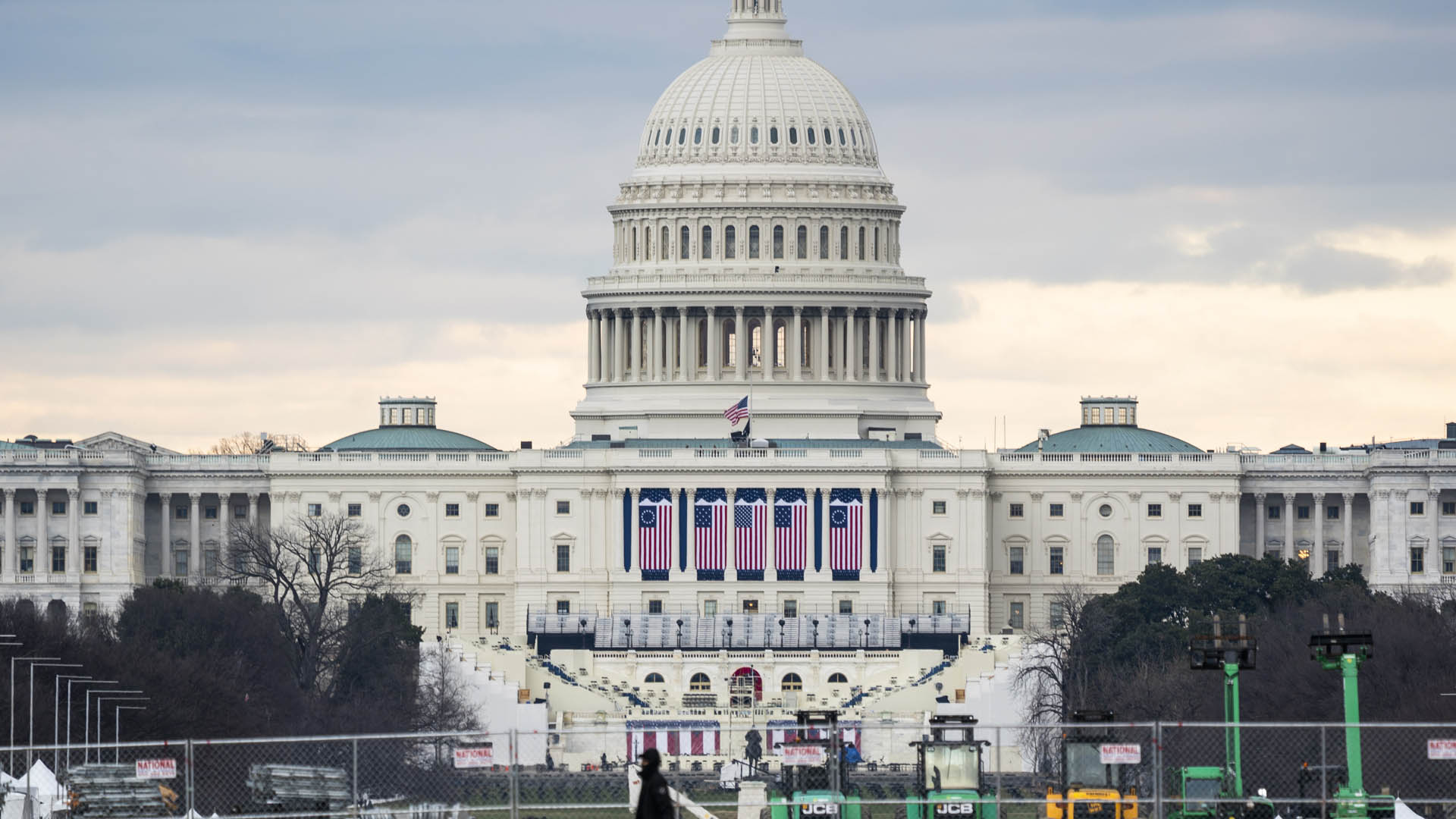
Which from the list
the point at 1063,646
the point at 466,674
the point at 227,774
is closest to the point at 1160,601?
the point at 1063,646

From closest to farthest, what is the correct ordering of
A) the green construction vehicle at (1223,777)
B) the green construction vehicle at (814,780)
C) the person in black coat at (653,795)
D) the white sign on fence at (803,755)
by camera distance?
the person in black coat at (653,795) → the white sign on fence at (803,755) → the green construction vehicle at (814,780) → the green construction vehicle at (1223,777)

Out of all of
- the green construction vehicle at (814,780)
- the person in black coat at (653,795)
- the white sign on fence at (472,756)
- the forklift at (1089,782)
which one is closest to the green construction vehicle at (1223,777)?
the forklift at (1089,782)

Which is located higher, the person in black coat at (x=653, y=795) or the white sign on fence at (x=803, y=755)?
the white sign on fence at (x=803, y=755)

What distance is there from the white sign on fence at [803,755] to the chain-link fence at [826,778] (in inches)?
2.6

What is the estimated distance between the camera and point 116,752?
11356 cm

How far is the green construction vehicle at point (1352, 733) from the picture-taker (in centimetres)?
9312

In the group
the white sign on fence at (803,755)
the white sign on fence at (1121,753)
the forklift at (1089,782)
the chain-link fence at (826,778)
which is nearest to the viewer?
the white sign on fence at (1121,753)

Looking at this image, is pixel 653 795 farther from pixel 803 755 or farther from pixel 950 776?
pixel 950 776

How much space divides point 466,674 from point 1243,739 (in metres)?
65.9

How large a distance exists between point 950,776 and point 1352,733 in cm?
1071

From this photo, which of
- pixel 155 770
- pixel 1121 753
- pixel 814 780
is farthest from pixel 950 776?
pixel 155 770

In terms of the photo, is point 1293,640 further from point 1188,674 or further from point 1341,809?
point 1341,809

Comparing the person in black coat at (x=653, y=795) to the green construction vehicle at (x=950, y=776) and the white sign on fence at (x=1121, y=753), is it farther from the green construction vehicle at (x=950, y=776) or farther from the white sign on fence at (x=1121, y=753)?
the green construction vehicle at (x=950, y=776)

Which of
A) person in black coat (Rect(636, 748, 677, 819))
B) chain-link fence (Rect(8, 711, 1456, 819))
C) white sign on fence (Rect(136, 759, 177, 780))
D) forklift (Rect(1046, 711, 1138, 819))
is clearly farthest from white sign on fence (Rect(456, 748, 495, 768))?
person in black coat (Rect(636, 748, 677, 819))
